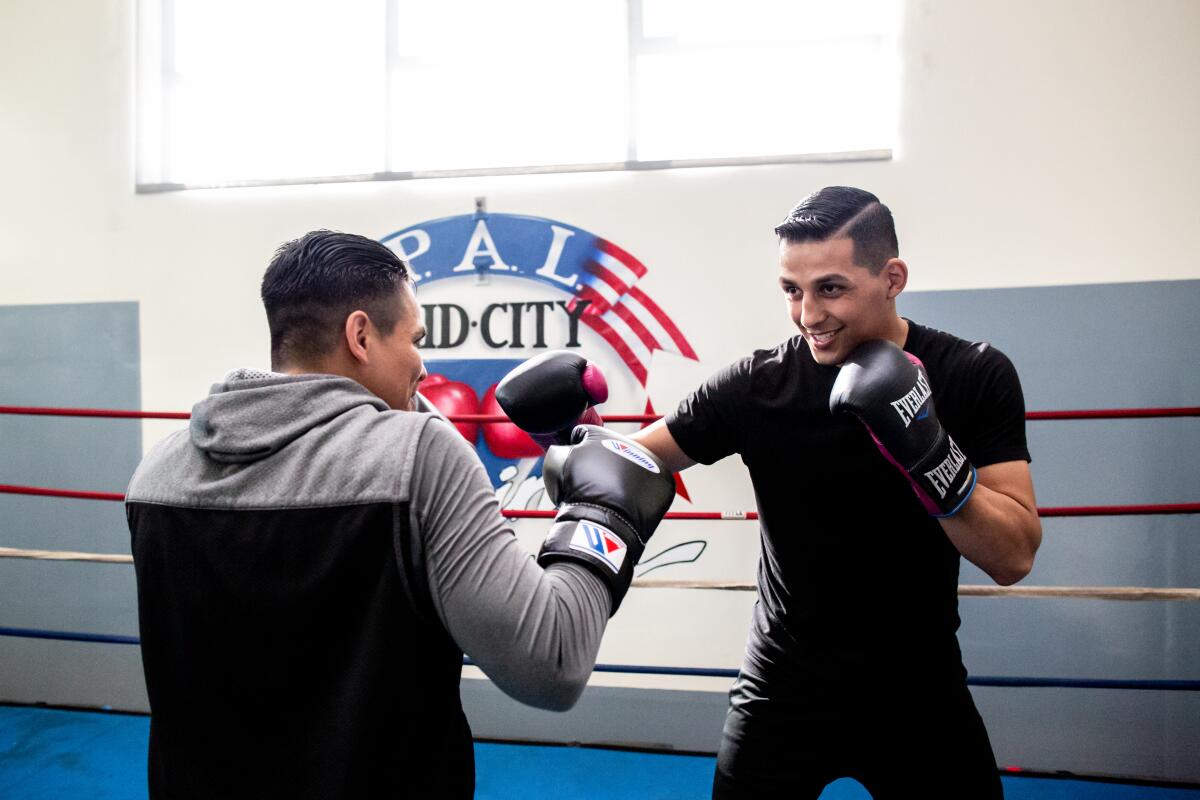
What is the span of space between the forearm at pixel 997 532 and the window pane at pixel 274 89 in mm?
2445

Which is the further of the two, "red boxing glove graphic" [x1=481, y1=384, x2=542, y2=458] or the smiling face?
"red boxing glove graphic" [x1=481, y1=384, x2=542, y2=458]

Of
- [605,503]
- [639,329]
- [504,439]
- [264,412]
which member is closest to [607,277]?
[639,329]

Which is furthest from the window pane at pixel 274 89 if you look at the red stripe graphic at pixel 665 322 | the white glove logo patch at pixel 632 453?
the white glove logo patch at pixel 632 453

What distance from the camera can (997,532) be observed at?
3.59 feet

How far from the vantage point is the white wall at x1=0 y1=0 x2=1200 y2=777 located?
2.32 metres

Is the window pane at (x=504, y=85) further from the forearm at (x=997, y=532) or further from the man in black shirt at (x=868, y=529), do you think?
the forearm at (x=997, y=532)

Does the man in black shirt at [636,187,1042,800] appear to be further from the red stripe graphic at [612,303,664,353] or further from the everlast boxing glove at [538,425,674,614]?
the red stripe graphic at [612,303,664,353]

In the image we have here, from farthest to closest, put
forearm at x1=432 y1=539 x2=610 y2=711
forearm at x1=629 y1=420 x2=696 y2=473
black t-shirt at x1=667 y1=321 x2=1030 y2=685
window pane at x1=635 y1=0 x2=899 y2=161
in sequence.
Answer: window pane at x1=635 y1=0 x2=899 y2=161 → forearm at x1=629 y1=420 x2=696 y2=473 → black t-shirt at x1=667 y1=321 x2=1030 y2=685 → forearm at x1=432 y1=539 x2=610 y2=711

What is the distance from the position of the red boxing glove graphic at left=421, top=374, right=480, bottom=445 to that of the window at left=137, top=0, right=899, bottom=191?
0.75 m

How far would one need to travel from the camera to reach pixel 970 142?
7.83ft

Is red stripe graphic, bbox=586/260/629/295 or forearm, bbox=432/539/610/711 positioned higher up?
red stripe graphic, bbox=586/260/629/295

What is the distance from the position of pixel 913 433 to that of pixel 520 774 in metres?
1.72

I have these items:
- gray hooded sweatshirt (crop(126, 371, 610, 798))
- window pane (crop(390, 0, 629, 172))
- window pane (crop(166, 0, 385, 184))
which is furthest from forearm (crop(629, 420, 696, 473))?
window pane (crop(166, 0, 385, 184))

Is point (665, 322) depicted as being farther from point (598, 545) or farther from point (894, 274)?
point (598, 545)
